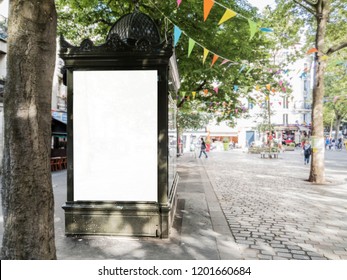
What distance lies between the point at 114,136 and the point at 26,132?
247 cm

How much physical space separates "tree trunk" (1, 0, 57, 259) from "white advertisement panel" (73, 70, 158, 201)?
229 centimetres

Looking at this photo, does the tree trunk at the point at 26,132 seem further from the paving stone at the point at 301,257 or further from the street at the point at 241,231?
the paving stone at the point at 301,257

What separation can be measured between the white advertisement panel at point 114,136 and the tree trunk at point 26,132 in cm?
229

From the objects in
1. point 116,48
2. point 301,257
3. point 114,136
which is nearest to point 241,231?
point 301,257

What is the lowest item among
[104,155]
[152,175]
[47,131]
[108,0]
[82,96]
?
[152,175]

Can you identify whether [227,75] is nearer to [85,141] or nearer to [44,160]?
[85,141]

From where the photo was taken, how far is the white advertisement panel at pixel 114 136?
5.04 meters

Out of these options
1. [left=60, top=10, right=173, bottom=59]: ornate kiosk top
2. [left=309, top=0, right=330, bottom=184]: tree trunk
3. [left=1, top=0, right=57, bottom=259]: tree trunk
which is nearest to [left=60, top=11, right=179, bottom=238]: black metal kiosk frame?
[left=60, top=10, right=173, bottom=59]: ornate kiosk top

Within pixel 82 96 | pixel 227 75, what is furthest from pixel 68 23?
pixel 82 96

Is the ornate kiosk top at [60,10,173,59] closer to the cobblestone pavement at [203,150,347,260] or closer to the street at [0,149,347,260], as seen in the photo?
the street at [0,149,347,260]

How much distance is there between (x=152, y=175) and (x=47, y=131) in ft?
8.15

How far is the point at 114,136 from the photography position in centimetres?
511

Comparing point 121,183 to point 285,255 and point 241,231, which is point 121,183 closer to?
point 241,231

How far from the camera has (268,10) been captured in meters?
14.4
